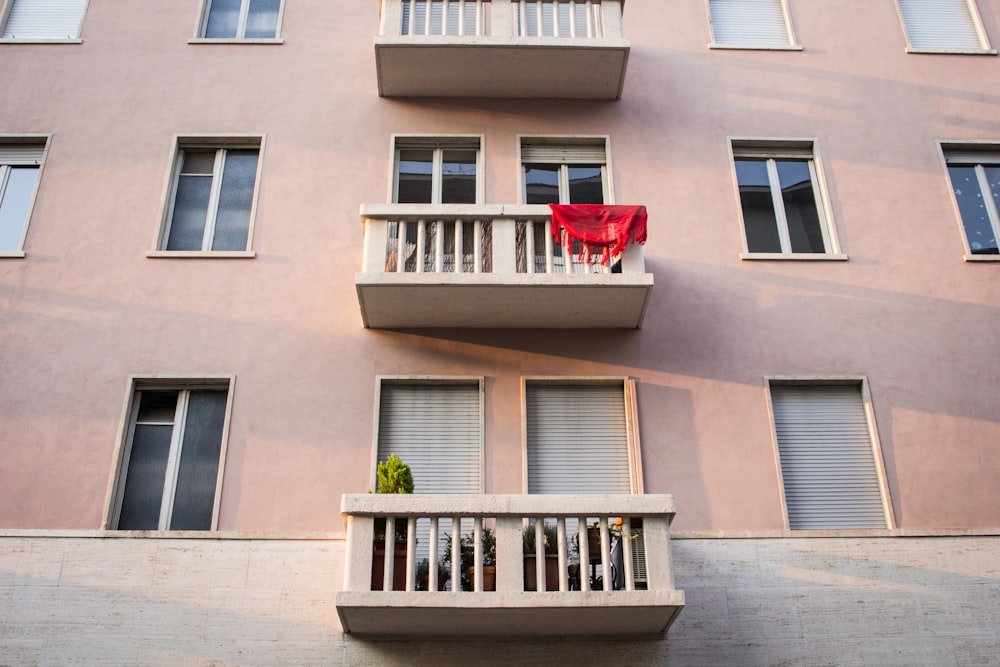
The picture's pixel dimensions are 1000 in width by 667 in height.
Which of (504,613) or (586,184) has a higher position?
(586,184)

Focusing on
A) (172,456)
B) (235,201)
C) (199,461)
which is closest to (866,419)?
(199,461)

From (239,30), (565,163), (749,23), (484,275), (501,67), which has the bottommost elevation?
(484,275)

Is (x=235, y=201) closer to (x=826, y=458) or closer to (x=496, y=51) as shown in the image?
(x=496, y=51)

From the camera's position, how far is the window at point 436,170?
14.4m

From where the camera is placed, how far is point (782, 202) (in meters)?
14.4

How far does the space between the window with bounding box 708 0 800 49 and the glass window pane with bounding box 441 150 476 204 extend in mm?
4243

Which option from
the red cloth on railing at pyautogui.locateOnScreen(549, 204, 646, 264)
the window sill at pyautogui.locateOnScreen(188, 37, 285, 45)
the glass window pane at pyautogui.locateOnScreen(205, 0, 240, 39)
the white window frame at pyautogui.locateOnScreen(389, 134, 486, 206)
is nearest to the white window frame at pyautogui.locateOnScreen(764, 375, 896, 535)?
the red cloth on railing at pyautogui.locateOnScreen(549, 204, 646, 264)

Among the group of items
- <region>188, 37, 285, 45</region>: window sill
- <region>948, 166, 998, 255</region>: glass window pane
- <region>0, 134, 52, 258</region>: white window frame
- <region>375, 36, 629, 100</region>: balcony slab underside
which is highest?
<region>188, 37, 285, 45</region>: window sill

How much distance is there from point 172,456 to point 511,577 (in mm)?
4794

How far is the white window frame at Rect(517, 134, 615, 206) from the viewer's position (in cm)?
1445

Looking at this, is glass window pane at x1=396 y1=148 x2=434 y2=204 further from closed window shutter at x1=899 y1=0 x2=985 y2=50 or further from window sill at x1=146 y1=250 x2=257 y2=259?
closed window shutter at x1=899 y1=0 x2=985 y2=50

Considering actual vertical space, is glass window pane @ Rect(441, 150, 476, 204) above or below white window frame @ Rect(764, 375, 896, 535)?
above

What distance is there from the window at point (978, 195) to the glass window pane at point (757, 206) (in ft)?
8.74

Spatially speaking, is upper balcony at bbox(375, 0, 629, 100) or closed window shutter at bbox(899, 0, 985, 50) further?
closed window shutter at bbox(899, 0, 985, 50)
